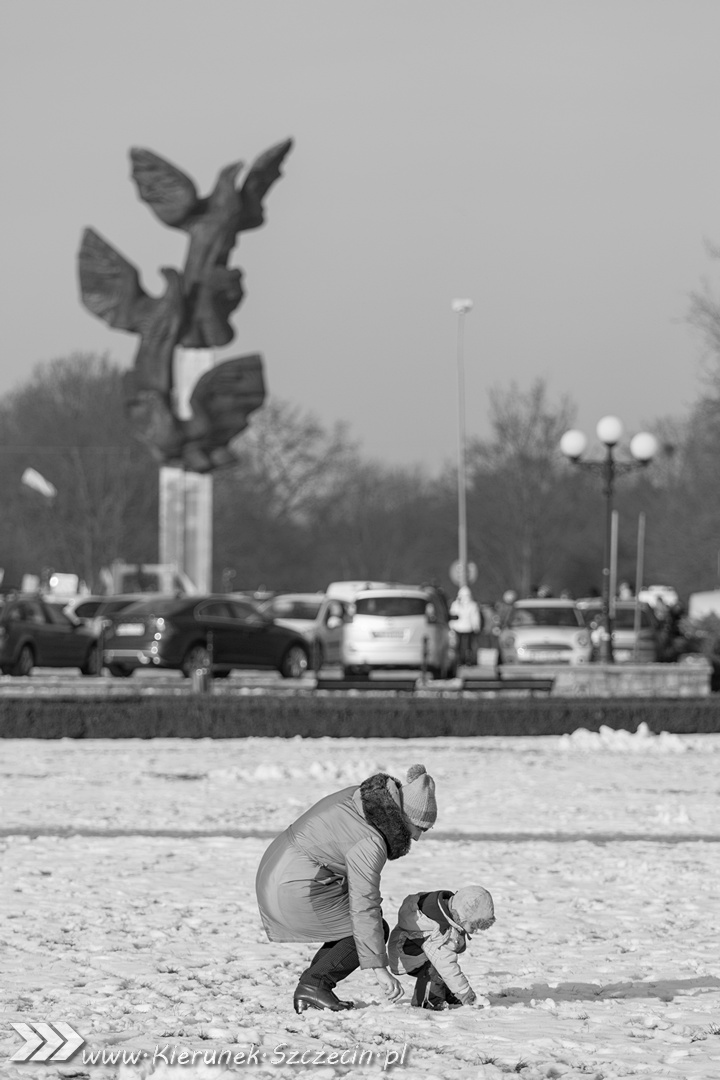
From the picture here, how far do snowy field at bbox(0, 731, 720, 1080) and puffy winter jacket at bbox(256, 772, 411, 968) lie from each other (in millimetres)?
350

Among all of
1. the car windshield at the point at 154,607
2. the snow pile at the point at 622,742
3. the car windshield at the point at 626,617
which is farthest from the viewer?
the car windshield at the point at 626,617

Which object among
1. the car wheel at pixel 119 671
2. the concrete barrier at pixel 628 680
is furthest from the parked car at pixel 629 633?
the car wheel at pixel 119 671

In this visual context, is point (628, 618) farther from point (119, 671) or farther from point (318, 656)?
→ point (119, 671)

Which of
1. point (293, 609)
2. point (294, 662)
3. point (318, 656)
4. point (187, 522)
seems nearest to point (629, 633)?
point (318, 656)

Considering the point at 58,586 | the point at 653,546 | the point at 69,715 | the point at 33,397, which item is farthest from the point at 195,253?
the point at 69,715

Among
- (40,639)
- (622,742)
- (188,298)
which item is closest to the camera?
(622,742)

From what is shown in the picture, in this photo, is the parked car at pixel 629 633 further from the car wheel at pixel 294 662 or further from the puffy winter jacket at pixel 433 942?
the puffy winter jacket at pixel 433 942

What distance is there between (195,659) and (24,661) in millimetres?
4576

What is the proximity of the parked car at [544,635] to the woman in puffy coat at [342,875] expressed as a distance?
75.5 feet

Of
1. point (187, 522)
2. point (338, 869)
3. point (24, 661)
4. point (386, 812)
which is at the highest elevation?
point (187, 522)

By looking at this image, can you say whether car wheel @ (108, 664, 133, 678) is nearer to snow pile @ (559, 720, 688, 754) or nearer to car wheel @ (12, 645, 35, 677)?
car wheel @ (12, 645, 35, 677)

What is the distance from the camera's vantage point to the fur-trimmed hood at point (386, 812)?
240 inches

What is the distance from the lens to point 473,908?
6.20m

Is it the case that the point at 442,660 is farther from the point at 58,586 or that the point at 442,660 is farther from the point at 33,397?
the point at 33,397
